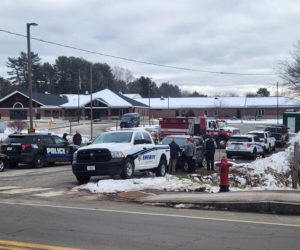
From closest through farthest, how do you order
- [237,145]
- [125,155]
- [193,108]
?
[125,155]
[237,145]
[193,108]

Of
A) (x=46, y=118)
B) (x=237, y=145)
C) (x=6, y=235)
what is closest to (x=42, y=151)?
(x=237, y=145)

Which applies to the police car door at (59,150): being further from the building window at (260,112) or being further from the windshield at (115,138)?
the building window at (260,112)

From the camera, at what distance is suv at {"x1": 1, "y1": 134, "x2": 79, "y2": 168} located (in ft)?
71.5

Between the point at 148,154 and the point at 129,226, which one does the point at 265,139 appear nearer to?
the point at 148,154

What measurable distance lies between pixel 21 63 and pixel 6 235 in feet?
388

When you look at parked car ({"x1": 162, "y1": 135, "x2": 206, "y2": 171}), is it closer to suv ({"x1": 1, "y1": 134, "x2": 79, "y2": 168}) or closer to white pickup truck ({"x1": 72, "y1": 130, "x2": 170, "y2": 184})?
white pickup truck ({"x1": 72, "y1": 130, "x2": 170, "y2": 184})

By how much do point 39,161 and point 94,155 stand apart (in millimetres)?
7561

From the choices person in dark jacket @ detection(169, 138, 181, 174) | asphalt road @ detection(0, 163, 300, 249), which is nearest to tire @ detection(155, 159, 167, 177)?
person in dark jacket @ detection(169, 138, 181, 174)

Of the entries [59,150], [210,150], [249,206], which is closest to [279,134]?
[210,150]

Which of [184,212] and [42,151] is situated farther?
[42,151]

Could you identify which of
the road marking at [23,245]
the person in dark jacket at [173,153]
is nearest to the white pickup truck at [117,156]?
the person in dark jacket at [173,153]

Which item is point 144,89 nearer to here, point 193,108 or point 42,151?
point 193,108

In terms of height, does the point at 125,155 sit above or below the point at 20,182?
above

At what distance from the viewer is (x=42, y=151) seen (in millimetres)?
22578
